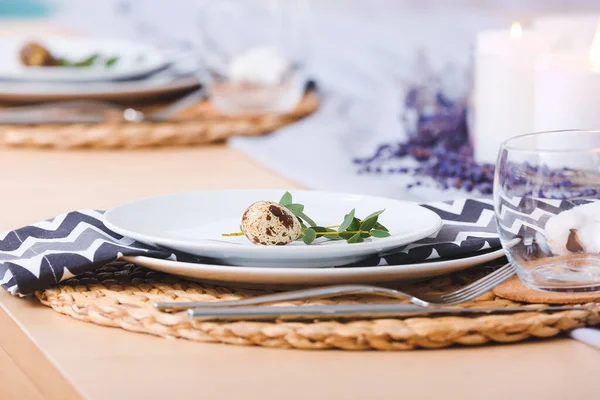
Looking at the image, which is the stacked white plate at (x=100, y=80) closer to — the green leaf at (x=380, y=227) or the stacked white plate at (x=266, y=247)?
the stacked white plate at (x=266, y=247)

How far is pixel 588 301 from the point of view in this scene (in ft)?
1.85

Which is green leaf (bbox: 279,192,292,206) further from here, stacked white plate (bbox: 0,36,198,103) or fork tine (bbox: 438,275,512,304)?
stacked white plate (bbox: 0,36,198,103)

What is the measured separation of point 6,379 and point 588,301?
1.28 ft

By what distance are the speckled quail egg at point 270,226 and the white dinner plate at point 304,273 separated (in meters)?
0.03

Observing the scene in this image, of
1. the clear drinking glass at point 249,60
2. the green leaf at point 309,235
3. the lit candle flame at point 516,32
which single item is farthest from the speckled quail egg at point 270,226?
the clear drinking glass at point 249,60

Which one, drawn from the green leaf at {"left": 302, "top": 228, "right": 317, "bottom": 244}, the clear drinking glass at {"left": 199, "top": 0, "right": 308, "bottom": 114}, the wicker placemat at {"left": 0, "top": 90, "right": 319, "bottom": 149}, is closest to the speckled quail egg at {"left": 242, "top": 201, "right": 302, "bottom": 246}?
the green leaf at {"left": 302, "top": 228, "right": 317, "bottom": 244}

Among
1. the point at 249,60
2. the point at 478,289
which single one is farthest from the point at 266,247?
the point at 249,60

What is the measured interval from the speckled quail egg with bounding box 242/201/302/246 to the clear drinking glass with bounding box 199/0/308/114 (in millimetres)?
797

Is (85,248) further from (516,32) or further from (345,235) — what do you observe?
(516,32)

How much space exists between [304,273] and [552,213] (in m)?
0.15

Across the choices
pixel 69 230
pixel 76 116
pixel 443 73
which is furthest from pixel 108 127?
pixel 69 230

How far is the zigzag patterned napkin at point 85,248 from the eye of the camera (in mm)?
619

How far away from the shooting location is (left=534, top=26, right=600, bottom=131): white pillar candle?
2.82ft

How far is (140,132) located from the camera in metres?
1.28
